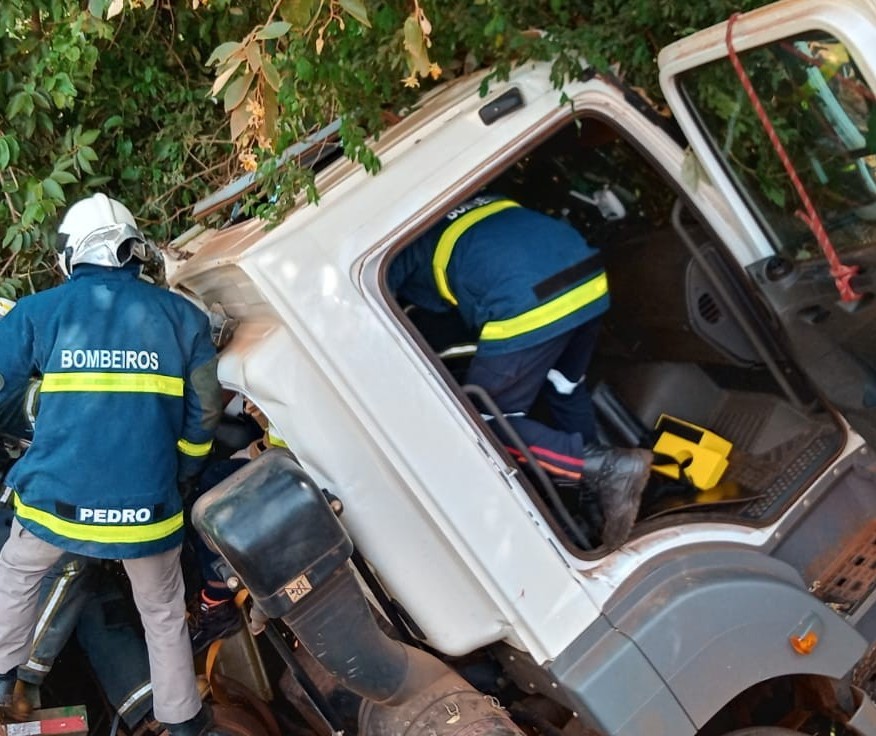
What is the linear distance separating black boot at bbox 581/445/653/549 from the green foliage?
3.48 feet

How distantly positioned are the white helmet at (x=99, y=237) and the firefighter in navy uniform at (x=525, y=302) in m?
0.82

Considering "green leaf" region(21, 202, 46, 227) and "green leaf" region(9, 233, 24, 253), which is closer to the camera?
"green leaf" region(21, 202, 46, 227)

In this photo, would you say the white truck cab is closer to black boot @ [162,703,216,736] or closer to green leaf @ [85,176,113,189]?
black boot @ [162,703,216,736]

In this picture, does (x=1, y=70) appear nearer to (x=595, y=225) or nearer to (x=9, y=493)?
(x=9, y=493)

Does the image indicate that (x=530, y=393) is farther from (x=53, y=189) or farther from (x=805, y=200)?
(x=53, y=189)

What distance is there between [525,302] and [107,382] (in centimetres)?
121

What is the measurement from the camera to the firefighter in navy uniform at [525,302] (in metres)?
2.35

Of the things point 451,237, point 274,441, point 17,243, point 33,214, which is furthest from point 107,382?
point 17,243

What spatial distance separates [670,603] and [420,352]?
0.84m

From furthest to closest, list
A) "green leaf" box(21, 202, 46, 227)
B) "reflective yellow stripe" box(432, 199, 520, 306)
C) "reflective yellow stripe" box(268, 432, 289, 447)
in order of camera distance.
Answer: "green leaf" box(21, 202, 46, 227)
"reflective yellow stripe" box(432, 199, 520, 306)
"reflective yellow stripe" box(268, 432, 289, 447)

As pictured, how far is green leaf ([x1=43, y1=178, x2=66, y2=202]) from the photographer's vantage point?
11.5 feet

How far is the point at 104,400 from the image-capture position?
2.46 meters

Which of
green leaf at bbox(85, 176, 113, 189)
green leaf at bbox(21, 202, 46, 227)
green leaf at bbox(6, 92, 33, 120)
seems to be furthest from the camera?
green leaf at bbox(85, 176, 113, 189)

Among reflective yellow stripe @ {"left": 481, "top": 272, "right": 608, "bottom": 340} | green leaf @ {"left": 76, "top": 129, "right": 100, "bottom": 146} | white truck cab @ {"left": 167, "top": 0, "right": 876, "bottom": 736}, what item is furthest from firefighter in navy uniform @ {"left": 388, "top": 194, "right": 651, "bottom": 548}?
green leaf @ {"left": 76, "top": 129, "right": 100, "bottom": 146}
